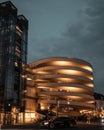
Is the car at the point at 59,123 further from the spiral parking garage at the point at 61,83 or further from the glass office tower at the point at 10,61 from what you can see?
the spiral parking garage at the point at 61,83

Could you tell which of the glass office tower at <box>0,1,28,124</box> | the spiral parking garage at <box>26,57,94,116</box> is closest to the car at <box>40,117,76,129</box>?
the glass office tower at <box>0,1,28,124</box>

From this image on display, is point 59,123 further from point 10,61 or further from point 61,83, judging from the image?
point 61,83

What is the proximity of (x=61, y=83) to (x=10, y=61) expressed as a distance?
85.6 ft

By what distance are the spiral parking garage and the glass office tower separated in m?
13.7

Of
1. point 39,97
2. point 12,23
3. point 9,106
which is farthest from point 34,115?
point 12,23

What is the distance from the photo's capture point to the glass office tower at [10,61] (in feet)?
214

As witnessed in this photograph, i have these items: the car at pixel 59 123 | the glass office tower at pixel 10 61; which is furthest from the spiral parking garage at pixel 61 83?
the car at pixel 59 123

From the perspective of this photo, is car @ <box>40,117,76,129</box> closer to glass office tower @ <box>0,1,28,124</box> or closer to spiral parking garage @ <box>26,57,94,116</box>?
glass office tower @ <box>0,1,28,124</box>

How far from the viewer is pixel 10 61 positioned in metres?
67.4

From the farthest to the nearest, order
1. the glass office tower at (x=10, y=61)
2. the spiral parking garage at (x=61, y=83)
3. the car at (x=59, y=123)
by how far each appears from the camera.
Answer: the spiral parking garage at (x=61, y=83) < the glass office tower at (x=10, y=61) < the car at (x=59, y=123)

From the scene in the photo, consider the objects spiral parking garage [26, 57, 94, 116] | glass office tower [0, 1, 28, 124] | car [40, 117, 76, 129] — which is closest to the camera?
car [40, 117, 76, 129]

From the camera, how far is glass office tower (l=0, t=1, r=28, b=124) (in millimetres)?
65125


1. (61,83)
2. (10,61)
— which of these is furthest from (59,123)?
(61,83)

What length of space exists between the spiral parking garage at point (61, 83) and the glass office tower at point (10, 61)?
44.8ft
